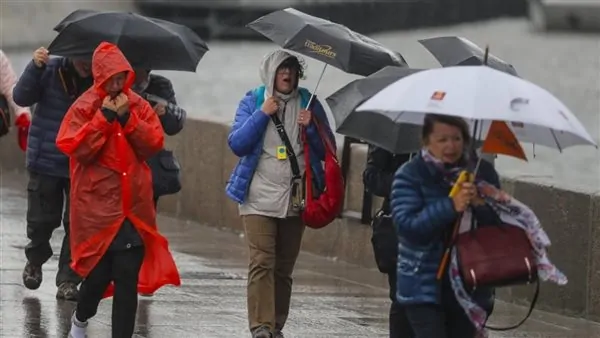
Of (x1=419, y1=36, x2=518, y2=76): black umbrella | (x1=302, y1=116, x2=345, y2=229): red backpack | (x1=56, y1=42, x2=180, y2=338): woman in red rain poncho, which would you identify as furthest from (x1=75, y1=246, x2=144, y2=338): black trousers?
(x1=419, y1=36, x2=518, y2=76): black umbrella

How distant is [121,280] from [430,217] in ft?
6.89

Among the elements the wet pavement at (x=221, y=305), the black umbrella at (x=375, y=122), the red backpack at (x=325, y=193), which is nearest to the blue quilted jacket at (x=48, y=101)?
the wet pavement at (x=221, y=305)

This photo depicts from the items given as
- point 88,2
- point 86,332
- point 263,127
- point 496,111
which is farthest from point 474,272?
point 88,2

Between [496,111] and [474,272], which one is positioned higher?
[496,111]

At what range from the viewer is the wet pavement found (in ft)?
28.0

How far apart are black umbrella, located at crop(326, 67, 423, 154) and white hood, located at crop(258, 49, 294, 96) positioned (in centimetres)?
72

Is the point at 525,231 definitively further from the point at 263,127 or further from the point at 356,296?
the point at 356,296

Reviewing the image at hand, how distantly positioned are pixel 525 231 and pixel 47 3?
29.5 metres

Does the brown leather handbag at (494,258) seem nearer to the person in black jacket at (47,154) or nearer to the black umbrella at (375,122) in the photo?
the black umbrella at (375,122)

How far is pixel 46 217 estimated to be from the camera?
928 centimetres

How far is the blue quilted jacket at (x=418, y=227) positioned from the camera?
6082mm

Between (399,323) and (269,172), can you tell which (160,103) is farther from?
(399,323)

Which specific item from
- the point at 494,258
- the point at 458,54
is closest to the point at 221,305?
the point at 458,54

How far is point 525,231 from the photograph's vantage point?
6.12m
